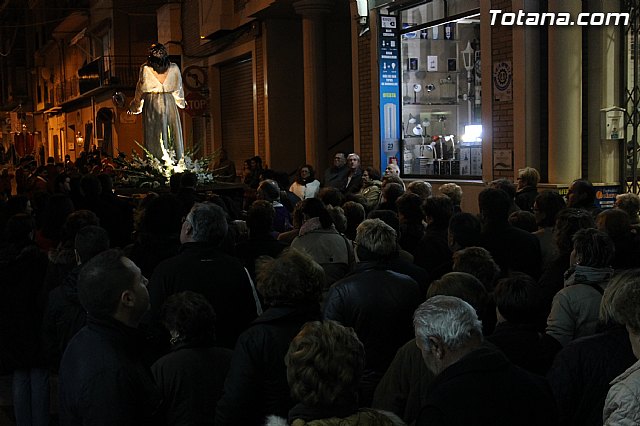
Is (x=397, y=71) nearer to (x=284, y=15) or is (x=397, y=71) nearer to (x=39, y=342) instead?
(x=284, y=15)

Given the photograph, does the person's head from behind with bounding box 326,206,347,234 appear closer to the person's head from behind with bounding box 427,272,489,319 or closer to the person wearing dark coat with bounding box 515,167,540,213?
the person wearing dark coat with bounding box 515,167,540,213

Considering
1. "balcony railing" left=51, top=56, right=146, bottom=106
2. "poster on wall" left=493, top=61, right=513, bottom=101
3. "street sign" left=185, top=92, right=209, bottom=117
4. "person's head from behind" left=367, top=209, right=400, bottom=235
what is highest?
"balcony railing" left=51, top=56, right=146, bottom=106

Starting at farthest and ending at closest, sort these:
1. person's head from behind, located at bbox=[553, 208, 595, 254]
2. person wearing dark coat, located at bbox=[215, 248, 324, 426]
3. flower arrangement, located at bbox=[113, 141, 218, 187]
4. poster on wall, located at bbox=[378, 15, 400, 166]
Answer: poster on wall, located at bbox=[378, 15, 400, 166] < flower arrangement, located at bbox=[113, 141, 218, 187] < person's head from behind, located at bbox=[553, 208, 595, 254] < person wearing dark coat, located at bbox=[215, 248, 324, 426]

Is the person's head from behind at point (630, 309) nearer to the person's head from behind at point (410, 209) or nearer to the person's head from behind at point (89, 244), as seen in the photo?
the person's head from behind at point (89, 244)

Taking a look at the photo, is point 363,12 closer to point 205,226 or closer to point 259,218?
point 259,218

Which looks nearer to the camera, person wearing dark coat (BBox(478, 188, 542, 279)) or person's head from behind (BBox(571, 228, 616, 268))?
person's head from behind (BBox(571, 228, 616, 268))

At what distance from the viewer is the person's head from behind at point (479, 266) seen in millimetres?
5078

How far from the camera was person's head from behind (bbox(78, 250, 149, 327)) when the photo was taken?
12.2 feet

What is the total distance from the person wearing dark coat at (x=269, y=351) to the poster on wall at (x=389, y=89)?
485 inches

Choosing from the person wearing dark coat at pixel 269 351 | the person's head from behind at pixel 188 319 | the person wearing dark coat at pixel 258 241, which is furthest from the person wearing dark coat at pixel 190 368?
the person wearing dark coat at pixel 258 241

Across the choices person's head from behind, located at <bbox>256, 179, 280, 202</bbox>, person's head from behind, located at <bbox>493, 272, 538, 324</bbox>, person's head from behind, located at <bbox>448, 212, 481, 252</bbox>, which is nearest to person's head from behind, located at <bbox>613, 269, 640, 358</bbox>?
person's head from behind, located at <bbox>493, 272, 538, 324</bbox>

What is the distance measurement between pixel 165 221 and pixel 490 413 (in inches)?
Answer: 157

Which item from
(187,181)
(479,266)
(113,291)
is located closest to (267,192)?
(187,181)

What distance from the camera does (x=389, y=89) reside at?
16.5 metres
